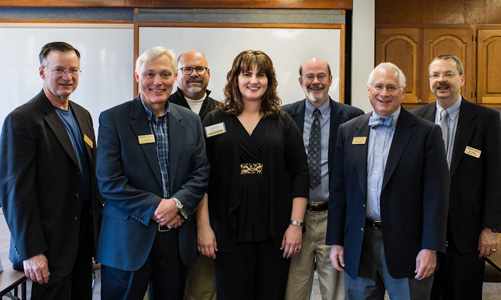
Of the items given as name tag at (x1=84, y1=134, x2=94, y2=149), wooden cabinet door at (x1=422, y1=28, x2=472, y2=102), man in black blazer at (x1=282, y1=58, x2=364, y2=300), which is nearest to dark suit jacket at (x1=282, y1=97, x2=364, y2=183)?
man in black blazer at (x1=282, y1=58, x2=364, y2=300)

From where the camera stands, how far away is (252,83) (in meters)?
1.97

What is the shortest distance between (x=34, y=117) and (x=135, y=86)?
8.21ft

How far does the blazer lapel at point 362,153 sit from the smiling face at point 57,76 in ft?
4.69

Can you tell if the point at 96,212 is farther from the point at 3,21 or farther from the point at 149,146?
the point at 3,21

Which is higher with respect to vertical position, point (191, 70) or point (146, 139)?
point (191, 70)

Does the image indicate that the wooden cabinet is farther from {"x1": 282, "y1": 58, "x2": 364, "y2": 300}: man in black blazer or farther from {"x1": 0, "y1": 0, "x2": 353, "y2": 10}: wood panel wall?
{"x1": 282, "y1": 58, "x2": 364, "y2": 300}: man in black blazer

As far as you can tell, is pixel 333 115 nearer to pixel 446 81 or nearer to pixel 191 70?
pixel 446 81

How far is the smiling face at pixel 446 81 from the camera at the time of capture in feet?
7.48

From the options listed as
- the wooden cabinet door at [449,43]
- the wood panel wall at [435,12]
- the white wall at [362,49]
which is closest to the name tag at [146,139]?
the white wall at [362,49]

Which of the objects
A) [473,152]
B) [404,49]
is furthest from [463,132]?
[404,49]

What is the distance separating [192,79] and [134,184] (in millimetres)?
995

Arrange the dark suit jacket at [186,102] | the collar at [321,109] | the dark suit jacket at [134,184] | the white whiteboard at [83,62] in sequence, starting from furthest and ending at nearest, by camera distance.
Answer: the white whiteboard at [83,62] < the dark suit jacket at [186,102] < the collar at [321,109] < the dark suit jacket at [134,184]

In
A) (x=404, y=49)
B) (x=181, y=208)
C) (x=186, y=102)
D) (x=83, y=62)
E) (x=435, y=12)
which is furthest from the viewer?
(x=435, y=12)

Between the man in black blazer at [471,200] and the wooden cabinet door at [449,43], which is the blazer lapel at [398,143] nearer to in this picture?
the man in black blazer at [471,200]
